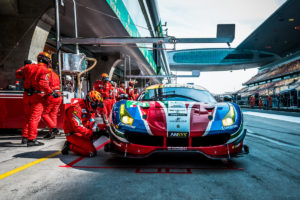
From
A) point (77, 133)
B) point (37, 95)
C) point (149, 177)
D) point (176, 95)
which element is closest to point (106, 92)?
point (37, 95)

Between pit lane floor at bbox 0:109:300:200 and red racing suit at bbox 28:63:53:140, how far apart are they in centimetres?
61

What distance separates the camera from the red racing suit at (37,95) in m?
3.81

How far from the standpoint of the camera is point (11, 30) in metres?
7.25

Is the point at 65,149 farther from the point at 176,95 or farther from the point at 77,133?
the point at 176,95

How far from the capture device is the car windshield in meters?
3.55

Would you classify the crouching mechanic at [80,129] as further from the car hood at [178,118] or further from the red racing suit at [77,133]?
the car hood at [178,118]

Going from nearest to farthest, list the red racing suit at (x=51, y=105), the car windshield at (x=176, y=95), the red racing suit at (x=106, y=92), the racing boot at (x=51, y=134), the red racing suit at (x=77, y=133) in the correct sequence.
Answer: the red racing suit at (x=77, y=133) → the car windshield at (x=176, y=95) → the red racing suit at (x=51, y=105) → the racing boot at (x=51, y=134) → the red racing suit at (x=106, y=92)

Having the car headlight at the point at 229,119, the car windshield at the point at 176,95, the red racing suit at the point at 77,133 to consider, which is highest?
the car windshield at the point at 176,95

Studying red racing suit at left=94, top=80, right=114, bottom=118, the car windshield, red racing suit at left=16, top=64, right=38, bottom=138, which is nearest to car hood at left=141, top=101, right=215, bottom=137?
the car windshield

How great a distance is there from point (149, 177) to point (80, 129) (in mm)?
1403

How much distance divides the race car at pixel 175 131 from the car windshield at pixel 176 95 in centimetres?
72

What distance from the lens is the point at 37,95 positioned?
155 inches

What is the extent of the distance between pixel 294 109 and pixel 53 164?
13805mm

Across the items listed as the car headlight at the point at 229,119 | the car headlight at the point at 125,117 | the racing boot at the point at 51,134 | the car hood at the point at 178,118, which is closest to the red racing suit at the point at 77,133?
the car headlight at the point at 125,117
